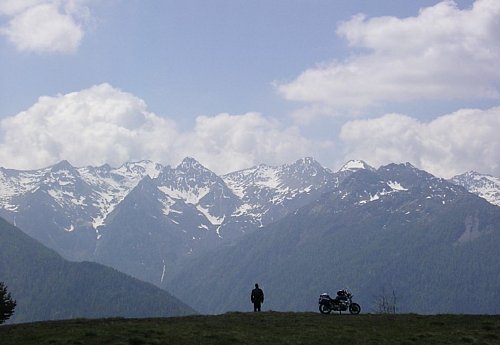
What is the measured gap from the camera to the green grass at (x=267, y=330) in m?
45.4

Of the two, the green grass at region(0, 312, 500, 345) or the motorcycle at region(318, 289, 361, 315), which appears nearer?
the green grass at region(0, 312, 500, 345)

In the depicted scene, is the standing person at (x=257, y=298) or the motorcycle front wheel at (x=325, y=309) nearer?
the motorcycle front wheel at (x=325, y=309)

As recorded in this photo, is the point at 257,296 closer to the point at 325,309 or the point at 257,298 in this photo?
the point at 257,298

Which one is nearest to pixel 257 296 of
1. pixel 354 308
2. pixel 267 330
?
pixel 354 308

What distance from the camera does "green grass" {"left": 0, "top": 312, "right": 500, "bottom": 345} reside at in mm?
45375

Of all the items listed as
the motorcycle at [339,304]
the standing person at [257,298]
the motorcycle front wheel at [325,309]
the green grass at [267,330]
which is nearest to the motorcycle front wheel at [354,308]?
the motorcycle at [339,304]

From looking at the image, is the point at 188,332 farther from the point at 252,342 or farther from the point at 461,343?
the point at 461,343

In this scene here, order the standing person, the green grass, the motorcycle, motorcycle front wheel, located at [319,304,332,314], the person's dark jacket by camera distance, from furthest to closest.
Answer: the person's dark jacket → the standing person → motorcycle front wheel, located at [319,304,332,314] → the motorcycle → the green grass

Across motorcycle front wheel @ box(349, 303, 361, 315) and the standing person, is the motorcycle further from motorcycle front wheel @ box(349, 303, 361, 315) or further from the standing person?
the standing person

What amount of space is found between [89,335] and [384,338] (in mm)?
20719

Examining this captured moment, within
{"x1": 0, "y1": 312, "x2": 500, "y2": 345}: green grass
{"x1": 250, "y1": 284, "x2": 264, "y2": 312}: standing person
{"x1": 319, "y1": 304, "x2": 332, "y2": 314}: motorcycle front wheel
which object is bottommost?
{"x1": 0, "y1": 312, "x2": 500, "y2": 345}: green grass

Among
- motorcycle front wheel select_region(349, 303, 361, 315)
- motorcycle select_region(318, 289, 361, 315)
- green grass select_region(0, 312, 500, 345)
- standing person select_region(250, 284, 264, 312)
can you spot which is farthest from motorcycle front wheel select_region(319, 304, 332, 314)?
green grass select_region(0, 312, 500, 345)

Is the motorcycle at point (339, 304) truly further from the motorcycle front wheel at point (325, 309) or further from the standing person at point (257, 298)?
the standing person at point (257, 298)

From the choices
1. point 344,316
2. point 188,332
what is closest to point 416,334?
point 344,316
